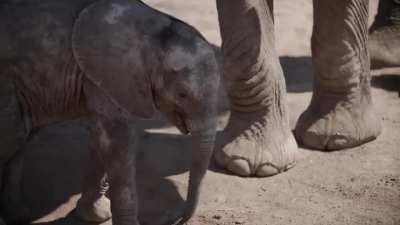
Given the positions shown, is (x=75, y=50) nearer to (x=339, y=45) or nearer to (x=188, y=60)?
(x=188, y=60)

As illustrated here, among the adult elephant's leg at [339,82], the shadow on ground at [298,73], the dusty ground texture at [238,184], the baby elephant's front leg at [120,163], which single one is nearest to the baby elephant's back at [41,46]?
the baby elephant's front leg at [120,163]

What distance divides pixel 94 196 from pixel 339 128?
1.13 metres

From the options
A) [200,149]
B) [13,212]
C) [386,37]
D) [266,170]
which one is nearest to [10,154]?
[13,212]

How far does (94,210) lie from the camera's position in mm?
Result: 2543

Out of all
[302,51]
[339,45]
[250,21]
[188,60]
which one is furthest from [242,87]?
[302,51]

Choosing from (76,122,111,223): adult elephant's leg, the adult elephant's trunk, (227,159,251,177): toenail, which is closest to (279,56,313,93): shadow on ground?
(227,159,251,177): toenail

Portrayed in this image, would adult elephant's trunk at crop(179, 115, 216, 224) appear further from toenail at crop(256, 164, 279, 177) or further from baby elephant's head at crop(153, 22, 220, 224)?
toenail at crop(256, 164, 279, 177)

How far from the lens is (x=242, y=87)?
284 cm

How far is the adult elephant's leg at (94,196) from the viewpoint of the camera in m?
2.49

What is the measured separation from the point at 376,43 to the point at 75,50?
8.19 feet

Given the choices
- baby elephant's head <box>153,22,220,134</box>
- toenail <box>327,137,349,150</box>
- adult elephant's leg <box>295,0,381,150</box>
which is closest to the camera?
baby elephant's head <box>153,22,220,134</box>

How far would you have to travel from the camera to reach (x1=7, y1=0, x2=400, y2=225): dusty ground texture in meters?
2.59

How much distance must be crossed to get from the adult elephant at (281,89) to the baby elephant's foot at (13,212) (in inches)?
32.1

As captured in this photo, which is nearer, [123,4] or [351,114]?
[123,4]
